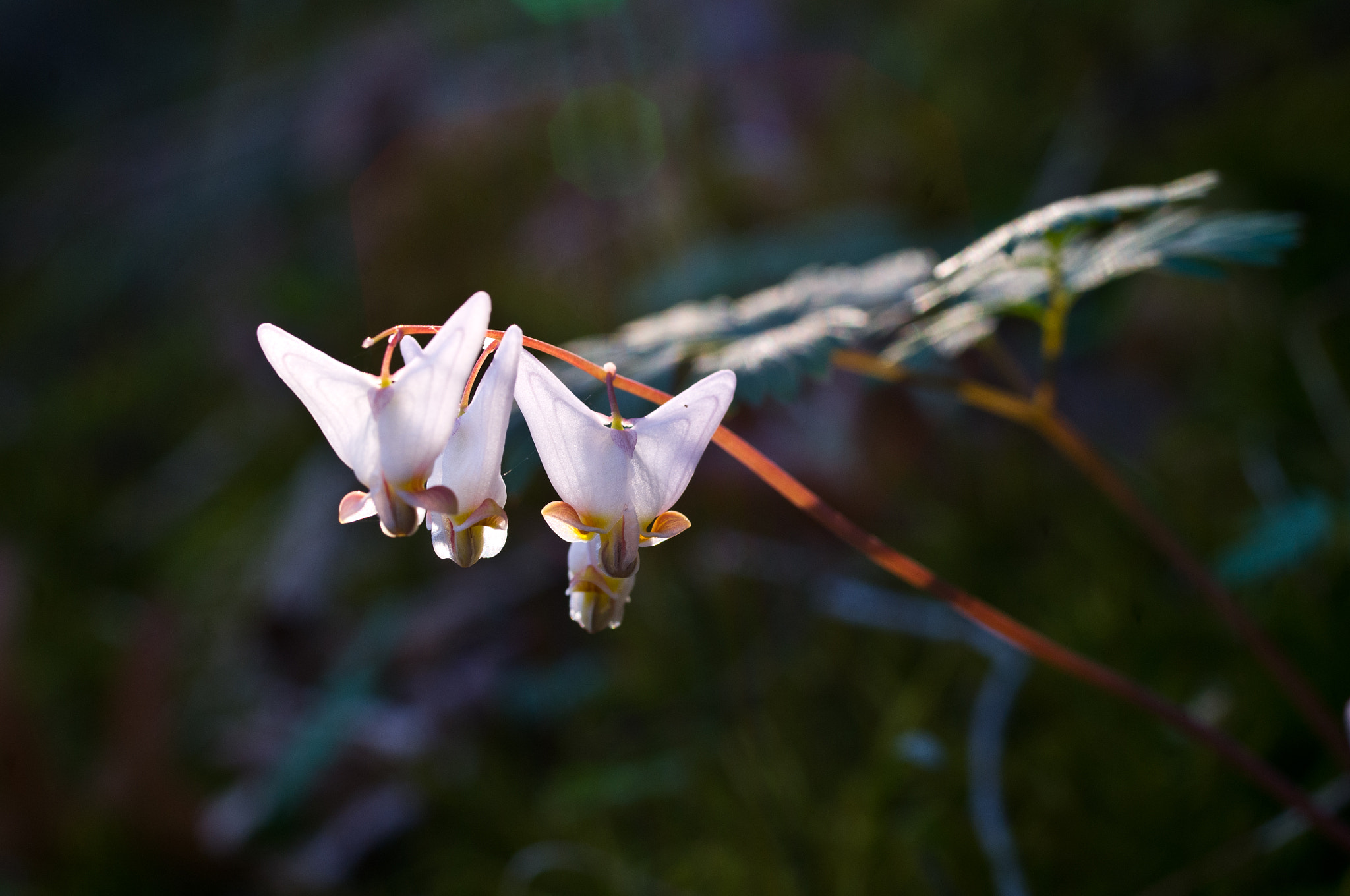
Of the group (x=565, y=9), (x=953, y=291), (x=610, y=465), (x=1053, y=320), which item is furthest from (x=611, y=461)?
(x=565, y=9)

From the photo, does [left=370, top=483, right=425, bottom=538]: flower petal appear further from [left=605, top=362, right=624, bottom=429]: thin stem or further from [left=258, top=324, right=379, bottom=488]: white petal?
[left=605, top=362, right=624, bottom=429]: thin stem

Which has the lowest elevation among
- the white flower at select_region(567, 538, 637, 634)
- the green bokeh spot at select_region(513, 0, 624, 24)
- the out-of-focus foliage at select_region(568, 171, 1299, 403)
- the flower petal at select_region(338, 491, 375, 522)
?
the white flower at select_region(567, 538, 637, 634)

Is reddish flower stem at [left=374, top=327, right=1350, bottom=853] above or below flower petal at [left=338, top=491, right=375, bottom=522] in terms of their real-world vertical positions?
below

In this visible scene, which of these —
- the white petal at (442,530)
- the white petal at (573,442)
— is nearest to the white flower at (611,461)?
the white petal at (573,442)

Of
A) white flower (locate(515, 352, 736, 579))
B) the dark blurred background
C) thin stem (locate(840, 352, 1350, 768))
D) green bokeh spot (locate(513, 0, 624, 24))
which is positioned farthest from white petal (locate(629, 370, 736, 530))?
green bokeh spot (locate(513, 0, 624, 24))

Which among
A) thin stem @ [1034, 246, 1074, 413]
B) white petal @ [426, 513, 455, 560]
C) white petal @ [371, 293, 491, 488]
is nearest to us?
white petal @ [371, 293, 491, 488]

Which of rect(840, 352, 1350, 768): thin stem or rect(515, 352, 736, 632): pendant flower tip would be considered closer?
rect(515, 352, 736, 632): pendant flower tip

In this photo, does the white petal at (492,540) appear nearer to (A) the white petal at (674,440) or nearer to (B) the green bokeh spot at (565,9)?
(A) the white petal at (674,440)
